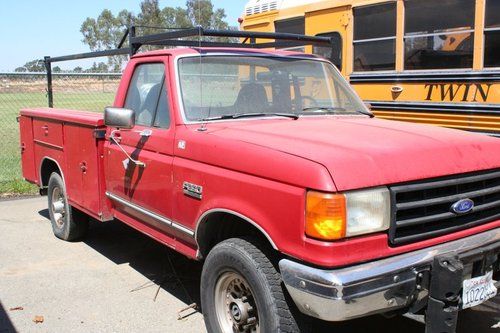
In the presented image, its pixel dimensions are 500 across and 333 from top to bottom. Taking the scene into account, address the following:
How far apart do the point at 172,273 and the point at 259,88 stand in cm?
198

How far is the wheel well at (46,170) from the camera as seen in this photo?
Result: 6.26 meters

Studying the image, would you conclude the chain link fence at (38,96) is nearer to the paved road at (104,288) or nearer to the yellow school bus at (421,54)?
the paved road at (104,288)

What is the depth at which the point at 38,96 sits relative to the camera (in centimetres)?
1514

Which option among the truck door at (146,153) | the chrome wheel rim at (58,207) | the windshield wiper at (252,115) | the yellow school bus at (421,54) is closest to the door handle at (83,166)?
the truck door at (146,153)

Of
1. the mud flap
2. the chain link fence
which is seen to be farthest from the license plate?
the chain link fence

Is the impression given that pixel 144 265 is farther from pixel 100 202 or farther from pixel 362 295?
pixel 362 295

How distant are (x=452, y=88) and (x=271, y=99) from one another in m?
2.93

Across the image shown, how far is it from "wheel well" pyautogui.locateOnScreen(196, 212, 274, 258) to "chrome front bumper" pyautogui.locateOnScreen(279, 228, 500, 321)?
59cm

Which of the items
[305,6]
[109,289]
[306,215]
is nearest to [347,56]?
[305,6]

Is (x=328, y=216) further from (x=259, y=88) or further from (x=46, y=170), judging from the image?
(x=46, y=170)

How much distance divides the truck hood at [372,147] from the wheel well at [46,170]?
10.4 feet

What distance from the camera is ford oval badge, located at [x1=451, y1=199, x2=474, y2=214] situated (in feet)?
10.0

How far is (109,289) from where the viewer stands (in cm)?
475

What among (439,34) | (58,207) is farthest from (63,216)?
(439,34)
